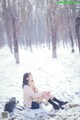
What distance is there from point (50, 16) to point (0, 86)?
9338mm

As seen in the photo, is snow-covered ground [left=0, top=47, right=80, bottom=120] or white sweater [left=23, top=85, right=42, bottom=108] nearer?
white sweater [left=23, top=85, right=42, bottom=108]

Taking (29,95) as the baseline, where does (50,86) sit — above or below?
below

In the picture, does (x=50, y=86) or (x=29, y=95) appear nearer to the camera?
(x=29, y=95)

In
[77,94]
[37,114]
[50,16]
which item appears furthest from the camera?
[50,16]

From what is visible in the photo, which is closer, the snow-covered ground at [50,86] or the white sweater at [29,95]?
the white sweater at [29,95]

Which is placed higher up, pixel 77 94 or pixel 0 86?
pixel 77 94

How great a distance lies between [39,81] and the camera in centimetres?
1211

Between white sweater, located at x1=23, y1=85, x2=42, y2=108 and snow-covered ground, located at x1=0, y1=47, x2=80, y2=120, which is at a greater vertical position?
white sweater, located at x1=23, y1=85, x2=42, y2=108

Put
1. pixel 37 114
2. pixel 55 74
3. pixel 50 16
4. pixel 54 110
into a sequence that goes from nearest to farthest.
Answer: pixel 37 114
pixel 54 110
pixel 55 74
pixel 50 16

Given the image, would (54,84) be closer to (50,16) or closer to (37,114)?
(37,114)

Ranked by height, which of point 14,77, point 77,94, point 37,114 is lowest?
point 14,77

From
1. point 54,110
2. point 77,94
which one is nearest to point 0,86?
point 77,94

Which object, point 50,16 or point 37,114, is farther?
point 50,16

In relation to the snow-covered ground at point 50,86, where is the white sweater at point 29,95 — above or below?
above
